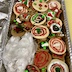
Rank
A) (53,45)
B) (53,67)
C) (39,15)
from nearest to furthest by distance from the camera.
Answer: (53,67), (53,45), (39,15)

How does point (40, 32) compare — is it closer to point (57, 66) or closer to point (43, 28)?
point (43, 28)

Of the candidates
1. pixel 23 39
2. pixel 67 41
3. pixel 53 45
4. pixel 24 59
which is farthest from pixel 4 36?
pixel 67 41

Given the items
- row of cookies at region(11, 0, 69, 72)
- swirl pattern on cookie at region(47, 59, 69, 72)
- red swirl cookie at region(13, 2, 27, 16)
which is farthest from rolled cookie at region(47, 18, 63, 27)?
swirl pattern on cookie at region(47, 59, 69, 72)

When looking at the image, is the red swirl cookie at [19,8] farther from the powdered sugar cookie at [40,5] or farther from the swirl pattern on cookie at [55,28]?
the swirl pattern on cookie at [55,28]

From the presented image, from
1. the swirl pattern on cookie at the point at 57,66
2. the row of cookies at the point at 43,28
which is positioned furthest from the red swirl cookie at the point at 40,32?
the swirl pattern on cookie at the point at 57,66

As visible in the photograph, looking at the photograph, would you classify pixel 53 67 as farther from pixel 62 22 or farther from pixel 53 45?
pixel 62 22

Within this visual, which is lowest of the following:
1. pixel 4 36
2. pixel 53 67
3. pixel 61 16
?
pixel 53 67
